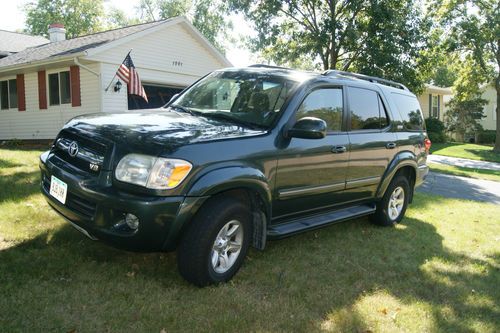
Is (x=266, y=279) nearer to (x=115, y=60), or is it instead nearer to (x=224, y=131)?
(x=224, y=131)

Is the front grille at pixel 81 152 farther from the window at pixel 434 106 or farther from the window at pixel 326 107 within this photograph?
the window at pixel 434 106

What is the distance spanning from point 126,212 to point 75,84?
13753mm

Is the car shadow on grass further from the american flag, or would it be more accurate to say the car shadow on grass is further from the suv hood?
the american flag

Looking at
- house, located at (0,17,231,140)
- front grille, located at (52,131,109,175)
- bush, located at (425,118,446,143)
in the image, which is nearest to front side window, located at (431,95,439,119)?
bush, located at (425,118,446,143)

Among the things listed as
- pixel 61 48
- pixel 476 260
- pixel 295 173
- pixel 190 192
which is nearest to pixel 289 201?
pixel 295 173

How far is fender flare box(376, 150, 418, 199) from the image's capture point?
19.1 feet

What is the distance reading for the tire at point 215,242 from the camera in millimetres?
3518

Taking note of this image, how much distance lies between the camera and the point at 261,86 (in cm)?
468

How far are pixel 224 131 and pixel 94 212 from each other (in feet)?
4.04

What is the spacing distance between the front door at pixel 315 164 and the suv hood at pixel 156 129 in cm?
51

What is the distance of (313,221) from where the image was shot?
469cm

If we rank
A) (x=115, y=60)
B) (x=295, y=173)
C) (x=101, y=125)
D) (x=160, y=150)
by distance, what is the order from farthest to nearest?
1. (x=115, y=60)
2. (x=295, y=173)
3. (x=101, y=125)
4. (x=160, y=150)

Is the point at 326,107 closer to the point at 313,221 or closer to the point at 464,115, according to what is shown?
the point at 313,221

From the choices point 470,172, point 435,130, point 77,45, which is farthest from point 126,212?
point 435,130
